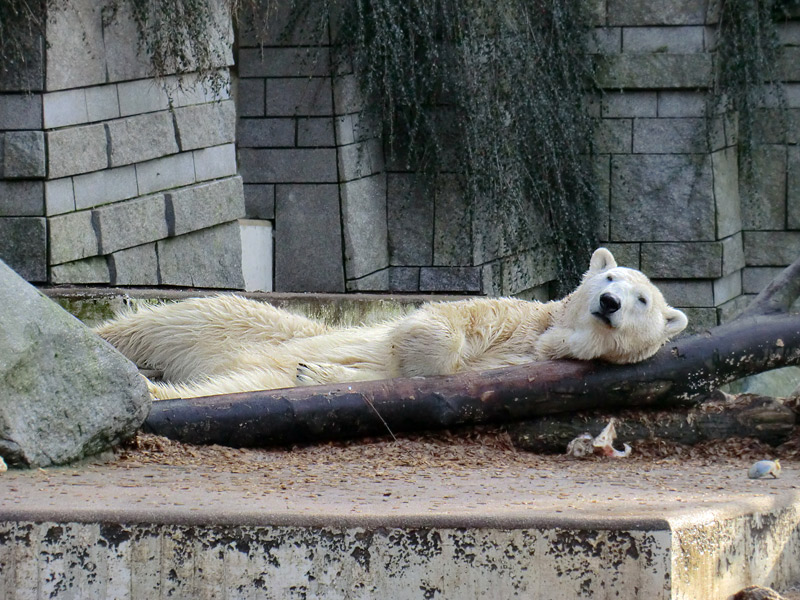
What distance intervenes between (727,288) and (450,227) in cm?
229

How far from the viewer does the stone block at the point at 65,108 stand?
488 centimetres

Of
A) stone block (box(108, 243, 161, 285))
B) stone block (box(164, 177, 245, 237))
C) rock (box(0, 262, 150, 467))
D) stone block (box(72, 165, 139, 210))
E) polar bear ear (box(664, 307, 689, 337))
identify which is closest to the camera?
rock (box(0, 262, 150, 467))

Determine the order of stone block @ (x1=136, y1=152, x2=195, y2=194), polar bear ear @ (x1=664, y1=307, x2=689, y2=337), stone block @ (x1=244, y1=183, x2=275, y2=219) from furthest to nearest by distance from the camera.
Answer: stone block @ (x1=244, y1=183, x2=275, y2=219) < stone block @ (x1=136, y1=152, x2=195, y2=194) < polar bear ear @ (x1=664, y1=307, x2=689, y2=337)

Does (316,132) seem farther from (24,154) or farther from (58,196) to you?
(24,154)

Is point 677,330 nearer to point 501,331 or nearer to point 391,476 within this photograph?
point 501,331

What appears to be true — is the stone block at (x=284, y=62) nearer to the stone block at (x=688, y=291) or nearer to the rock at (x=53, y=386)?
the stone block at (x=688, y=291)

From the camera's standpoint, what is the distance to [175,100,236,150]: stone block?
5766 mm

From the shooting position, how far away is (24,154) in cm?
487

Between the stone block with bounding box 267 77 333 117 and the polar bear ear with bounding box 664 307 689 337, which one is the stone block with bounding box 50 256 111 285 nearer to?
the stone block with bounding box 267 77 333 117

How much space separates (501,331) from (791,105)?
4946 millimetres

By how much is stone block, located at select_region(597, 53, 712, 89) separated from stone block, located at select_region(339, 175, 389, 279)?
1.86 meters

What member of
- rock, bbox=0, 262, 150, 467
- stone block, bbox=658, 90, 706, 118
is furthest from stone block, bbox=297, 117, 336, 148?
rock, bbox=0, 262, 150, 467

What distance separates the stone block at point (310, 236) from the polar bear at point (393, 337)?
6.73 feet

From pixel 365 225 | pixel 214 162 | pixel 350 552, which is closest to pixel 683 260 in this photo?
pixel 365 225
